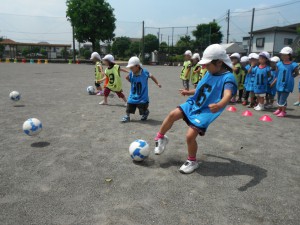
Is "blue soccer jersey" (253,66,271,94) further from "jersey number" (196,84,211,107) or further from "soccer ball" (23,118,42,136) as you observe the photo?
"soccer ball" (23,118,42,136)

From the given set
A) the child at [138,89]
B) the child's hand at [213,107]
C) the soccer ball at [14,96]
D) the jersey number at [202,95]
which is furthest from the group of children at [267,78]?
the soccer ball at [14,96]

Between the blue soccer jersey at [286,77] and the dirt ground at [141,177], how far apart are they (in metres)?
1.70

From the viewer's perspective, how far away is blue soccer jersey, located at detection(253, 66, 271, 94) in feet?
29.5

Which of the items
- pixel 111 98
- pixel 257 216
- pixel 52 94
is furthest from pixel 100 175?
pixel 52 94

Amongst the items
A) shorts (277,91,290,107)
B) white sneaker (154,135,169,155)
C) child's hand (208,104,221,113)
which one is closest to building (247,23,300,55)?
shorts (277,91,290,107)

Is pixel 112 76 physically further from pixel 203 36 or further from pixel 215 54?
pixel 203 36

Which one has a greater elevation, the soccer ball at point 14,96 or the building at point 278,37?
the building at point 278,37

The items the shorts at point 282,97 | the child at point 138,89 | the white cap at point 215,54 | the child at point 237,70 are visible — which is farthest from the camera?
the child at point 237,70

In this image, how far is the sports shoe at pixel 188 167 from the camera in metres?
4.06

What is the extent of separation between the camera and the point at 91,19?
44375 mm

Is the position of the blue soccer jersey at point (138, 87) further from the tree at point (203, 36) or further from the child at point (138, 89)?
the tree at point (203, 36)

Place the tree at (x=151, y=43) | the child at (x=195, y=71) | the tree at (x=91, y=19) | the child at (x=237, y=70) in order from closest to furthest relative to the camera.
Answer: the child at (x=237, y=70) < the child at (x=195, y=71) < the tree at (x=91, y=19) < the tree at (x=151, y=43)

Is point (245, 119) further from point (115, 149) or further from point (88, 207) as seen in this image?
point (88, 207)

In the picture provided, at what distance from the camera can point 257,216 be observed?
3.02 metres
